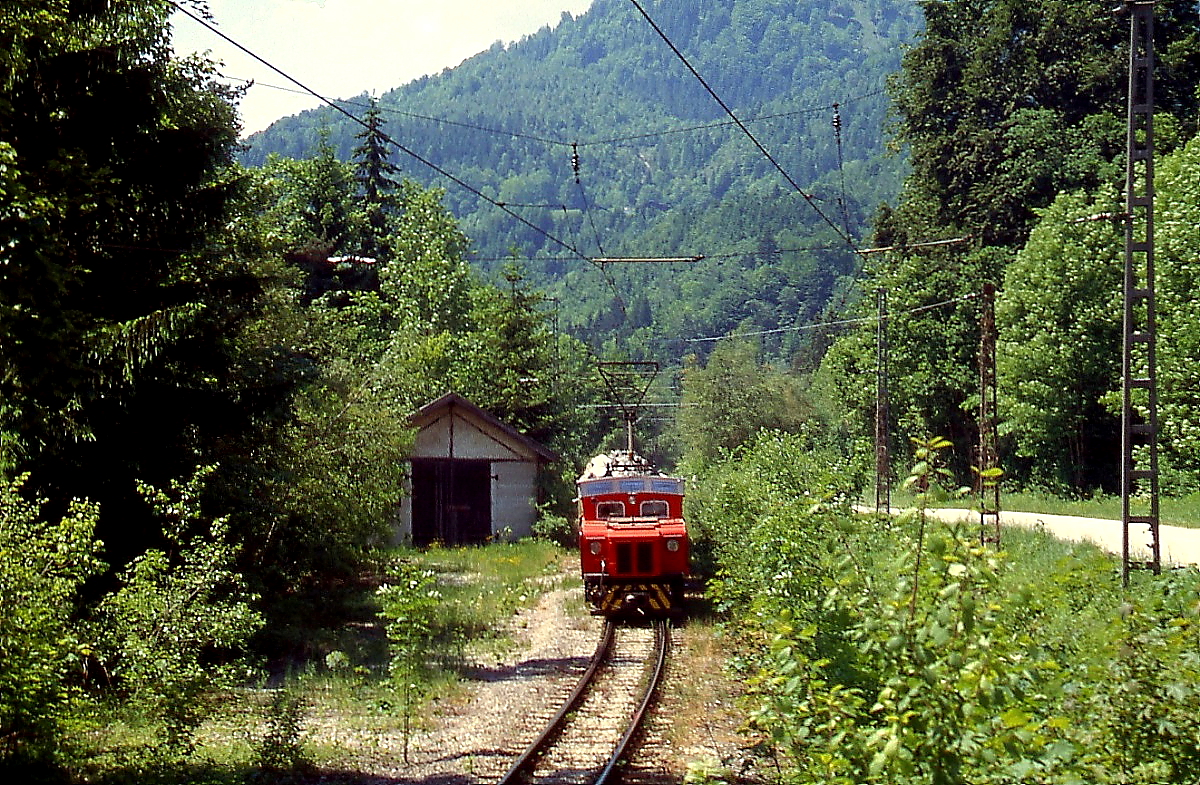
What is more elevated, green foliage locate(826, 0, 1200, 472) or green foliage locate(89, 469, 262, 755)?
green foliage locate(826, 0, 1200, 472)

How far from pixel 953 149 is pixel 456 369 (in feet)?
70.6

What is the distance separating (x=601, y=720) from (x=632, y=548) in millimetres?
8134

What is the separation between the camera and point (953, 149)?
48.5 metres

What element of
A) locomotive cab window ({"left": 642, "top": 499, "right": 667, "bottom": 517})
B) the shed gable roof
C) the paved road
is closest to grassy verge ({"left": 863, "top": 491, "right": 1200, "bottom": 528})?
the paved road

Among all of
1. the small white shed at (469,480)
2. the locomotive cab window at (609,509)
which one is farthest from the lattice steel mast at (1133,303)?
the small white shed at (469,480)

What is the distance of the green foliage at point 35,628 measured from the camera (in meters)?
9.76

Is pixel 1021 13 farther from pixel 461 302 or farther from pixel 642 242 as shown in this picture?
pixel 642 242

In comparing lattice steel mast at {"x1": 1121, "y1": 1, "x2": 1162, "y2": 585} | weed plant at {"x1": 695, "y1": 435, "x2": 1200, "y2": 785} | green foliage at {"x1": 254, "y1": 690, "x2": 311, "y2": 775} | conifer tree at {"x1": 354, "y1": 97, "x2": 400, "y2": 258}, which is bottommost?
green foliage at {"x1": 254, "y1": 690, "x2": 311, "y2": 775}

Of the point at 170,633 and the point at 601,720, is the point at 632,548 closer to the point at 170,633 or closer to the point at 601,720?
the point at 601,720

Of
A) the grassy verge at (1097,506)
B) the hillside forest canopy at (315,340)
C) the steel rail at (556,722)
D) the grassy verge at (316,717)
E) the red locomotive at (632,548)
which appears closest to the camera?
the hillside forest canopy at (315,340)

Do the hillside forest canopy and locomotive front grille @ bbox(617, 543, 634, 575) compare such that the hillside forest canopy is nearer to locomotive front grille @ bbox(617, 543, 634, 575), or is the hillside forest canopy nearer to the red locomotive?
the red locomotive

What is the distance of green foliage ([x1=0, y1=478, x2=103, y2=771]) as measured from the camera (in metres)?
9.76

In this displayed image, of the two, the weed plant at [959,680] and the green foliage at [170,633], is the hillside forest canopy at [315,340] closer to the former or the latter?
the green foliage at [170,633]

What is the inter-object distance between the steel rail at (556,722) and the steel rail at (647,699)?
819mm
